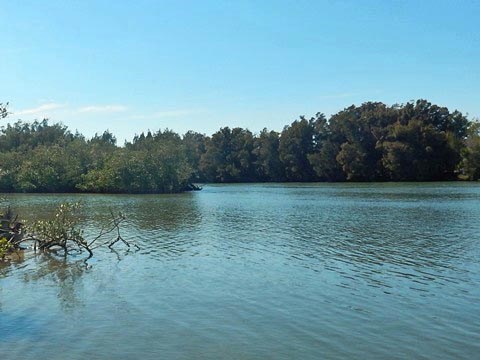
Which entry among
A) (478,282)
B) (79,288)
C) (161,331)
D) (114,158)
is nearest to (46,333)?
(161,331)

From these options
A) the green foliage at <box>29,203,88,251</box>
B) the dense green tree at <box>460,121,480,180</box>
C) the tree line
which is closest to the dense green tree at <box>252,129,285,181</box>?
the tree line

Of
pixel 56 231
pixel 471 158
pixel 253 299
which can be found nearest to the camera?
pixel 253 299

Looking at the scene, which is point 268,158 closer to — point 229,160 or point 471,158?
point 229,160

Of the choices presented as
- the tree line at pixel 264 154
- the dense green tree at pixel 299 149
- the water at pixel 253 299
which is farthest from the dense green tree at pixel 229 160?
the water at pixel 253 299

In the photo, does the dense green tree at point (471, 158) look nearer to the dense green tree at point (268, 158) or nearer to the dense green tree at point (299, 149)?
the dense green tree at point (299, 149)

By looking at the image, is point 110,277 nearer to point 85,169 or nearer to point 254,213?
point 254,213

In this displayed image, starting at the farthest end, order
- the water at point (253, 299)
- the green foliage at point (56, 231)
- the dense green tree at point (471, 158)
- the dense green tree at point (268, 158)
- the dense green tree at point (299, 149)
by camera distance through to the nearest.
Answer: the dense green tree at point (268, 158)
the dense green tree at point (299, 149)
the dense green tree at point (471, 158)
the green foliage at point (56, 231)
the water at point (253, 299)

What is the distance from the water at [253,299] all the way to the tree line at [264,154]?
181 ft

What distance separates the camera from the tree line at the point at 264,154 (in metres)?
85.8

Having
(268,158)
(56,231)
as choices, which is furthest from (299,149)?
(56,231)

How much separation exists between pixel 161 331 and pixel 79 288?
6114 mm

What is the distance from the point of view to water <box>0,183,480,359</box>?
12008 millimetres

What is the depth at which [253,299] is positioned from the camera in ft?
53.5

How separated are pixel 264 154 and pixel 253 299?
418 ft
